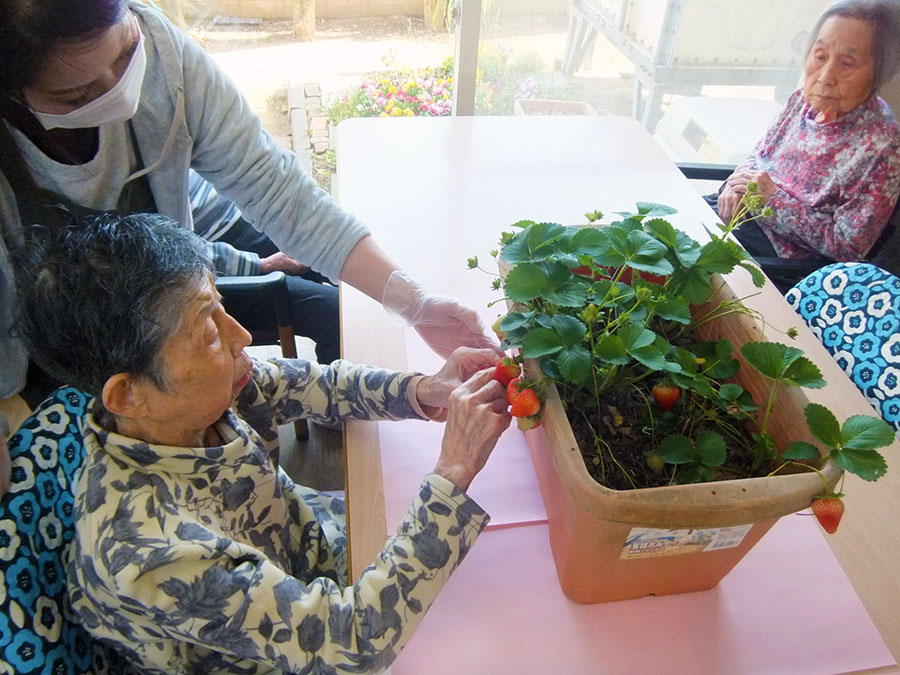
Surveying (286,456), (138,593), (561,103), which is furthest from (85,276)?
(561,103)

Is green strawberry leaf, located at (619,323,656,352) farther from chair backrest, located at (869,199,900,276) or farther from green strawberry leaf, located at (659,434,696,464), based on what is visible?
chair backrest, located at (869,199,900,276)

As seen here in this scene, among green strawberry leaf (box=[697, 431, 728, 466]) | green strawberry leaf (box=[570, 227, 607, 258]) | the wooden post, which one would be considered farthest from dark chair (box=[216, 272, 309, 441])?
the wooden post

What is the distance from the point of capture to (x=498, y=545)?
3.10 ft

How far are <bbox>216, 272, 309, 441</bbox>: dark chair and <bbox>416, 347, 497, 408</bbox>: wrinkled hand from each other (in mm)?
583

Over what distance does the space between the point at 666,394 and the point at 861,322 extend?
72 centimetres

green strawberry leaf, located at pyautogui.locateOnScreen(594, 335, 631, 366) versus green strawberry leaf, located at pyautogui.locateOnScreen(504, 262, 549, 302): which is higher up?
green strawberry leaf, located at pyautogui.locateOnScreen(504, 262, 549, 302)

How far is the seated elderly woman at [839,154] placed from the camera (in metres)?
1.72

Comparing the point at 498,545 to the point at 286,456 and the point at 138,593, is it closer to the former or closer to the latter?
the point at 138,593

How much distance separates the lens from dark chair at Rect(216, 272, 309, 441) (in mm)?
1472

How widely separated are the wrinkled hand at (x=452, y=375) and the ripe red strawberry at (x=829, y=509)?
54 centimetres

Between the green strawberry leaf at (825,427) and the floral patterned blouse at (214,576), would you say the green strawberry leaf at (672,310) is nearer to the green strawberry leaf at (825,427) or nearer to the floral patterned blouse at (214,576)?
the green strawberry leaf at (825,427)

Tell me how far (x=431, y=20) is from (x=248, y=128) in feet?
8.93

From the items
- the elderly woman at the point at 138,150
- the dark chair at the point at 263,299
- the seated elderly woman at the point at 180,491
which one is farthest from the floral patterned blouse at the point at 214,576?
the dark chair at the point at 263,299

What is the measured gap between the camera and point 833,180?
1822mm
